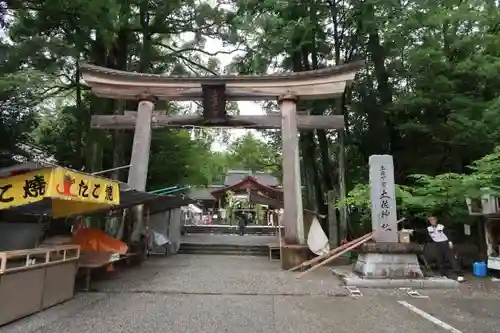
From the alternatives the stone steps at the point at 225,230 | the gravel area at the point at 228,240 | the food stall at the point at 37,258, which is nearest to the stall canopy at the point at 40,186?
the food stall at the point at 37,258

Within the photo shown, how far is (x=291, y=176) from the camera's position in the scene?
468 inches

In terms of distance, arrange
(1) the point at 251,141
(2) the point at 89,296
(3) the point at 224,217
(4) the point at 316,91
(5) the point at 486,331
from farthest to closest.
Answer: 1. (3) the point at 224,217
2. (1) the point at 251,141
3. (4) the point at 316,91
4. (2) the point at 89,296
5. (5) the point at 486,331

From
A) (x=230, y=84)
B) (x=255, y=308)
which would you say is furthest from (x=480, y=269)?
(x=230, y=84)

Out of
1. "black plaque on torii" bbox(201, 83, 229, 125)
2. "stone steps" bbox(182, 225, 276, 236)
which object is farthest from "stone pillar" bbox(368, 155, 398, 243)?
"stone steps" bbox(182, 225, 276, 236)

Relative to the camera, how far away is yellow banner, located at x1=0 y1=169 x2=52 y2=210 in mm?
5738

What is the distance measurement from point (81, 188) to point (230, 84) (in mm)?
7415

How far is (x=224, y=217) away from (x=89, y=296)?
1144 inches

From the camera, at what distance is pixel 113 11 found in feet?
37.4

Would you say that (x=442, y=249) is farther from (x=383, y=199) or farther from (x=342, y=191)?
(x=342, y=191)

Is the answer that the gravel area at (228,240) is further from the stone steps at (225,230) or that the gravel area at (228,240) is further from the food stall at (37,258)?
the food stall at (37,258)

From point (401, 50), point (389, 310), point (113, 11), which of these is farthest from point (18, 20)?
point (389, 310)

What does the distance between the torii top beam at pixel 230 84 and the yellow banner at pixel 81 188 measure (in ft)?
19.0

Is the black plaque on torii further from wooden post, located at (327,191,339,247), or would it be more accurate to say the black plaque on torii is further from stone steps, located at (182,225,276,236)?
stone steps, located at (182,225,276,236)

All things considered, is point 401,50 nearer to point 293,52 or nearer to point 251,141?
point 293,52
